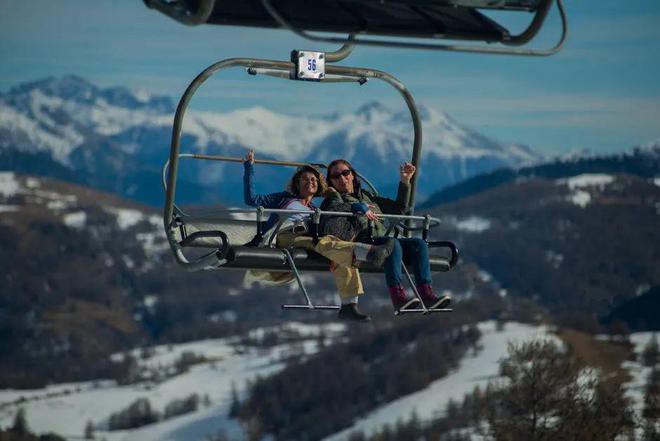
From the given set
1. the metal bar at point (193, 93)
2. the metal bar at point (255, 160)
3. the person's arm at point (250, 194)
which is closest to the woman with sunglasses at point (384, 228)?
the metal bar at point (255, 160)

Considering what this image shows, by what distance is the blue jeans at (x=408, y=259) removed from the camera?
1605cm

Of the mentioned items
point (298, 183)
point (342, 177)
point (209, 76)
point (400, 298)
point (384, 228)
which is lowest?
point (400, 298)

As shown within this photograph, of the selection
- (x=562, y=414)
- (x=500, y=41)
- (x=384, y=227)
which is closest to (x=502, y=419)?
(x=562, y=414)

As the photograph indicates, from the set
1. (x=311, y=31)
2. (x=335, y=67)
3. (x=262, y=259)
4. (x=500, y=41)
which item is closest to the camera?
(x=311, y=31)

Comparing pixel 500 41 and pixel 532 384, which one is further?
pixel 532 384

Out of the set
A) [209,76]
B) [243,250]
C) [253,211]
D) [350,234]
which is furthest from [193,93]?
[350,234]

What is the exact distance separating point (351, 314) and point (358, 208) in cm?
125

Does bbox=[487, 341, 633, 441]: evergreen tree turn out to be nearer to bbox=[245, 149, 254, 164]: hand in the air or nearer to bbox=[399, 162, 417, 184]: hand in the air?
bbox=[245, 149, 254, 164]: hand in the air

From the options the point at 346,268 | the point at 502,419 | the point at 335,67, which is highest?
the point at 335,67

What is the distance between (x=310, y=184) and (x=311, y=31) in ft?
26.2

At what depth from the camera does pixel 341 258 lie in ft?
52.7

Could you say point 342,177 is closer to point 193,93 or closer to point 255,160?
point 255,160

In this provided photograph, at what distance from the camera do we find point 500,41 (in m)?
9.72

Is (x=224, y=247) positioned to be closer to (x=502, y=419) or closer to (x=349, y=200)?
(x=349, y=200)
